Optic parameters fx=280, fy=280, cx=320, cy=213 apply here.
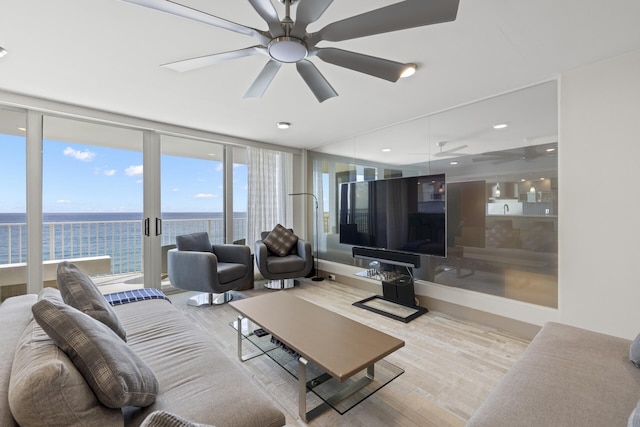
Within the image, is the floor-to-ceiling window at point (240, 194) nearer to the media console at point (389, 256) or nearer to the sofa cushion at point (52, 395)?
the media console at point (389, 256)

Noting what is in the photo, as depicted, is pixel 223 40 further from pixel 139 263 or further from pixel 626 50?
pixel 139 263

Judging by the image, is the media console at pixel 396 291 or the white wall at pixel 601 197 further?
the media console at pixel 396 291

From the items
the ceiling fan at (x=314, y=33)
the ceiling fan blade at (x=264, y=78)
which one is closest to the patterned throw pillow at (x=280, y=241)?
the ceiling fan blade at (x=264, y=78)

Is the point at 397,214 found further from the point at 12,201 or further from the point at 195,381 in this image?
the point at 12,201

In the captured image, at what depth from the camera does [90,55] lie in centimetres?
203

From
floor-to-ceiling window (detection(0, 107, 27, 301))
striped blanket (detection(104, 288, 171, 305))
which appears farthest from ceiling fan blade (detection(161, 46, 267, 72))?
floor-to-ceiling window (detection(0, 107, 27, 301))

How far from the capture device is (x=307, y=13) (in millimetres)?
1272

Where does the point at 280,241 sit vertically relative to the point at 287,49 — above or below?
below

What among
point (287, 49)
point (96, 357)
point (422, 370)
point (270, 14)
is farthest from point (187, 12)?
point (422, 370)

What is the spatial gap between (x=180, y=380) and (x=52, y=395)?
1.70 feet

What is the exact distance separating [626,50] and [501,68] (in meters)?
0.78

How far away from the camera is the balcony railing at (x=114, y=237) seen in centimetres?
356

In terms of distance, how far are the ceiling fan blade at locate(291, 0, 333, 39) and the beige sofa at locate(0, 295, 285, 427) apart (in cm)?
166

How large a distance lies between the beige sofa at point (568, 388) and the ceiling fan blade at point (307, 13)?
5.80 ft
